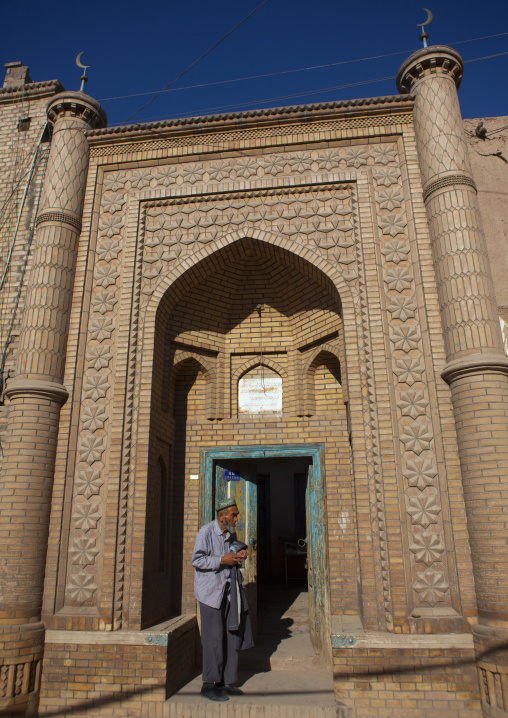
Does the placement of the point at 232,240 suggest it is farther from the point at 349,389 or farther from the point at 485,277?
the point at 485,277

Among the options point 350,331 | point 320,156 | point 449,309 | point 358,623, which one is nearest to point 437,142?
point 320,156

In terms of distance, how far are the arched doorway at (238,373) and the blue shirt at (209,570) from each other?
103cm

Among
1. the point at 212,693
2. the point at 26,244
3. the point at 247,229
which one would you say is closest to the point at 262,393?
the point at 247,229

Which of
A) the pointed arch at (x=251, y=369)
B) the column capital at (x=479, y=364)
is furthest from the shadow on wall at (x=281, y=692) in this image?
the pointed arch at (x=251, y=369)

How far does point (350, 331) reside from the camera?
212 inches

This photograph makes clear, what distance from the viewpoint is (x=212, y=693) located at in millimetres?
4520

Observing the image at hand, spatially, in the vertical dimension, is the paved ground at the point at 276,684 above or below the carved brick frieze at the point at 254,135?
below

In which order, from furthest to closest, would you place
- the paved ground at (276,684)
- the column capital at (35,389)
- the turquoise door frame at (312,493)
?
the turquoise door frame at (312,493), the column capital at (35,389), the paved ground at (276,684)

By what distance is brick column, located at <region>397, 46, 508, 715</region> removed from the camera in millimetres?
4270

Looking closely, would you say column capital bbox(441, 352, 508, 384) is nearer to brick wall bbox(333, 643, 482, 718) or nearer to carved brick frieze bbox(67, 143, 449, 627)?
carved brick frieze bbox(67, 143, 449, 627)

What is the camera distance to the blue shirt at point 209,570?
4508 mm

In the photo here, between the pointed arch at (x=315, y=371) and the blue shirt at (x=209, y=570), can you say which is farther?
the pointed arch at (x=315, y=371)

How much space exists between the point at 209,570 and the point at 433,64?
5.81 m

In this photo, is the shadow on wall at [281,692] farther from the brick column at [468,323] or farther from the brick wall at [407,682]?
the brick column at [468,323]
